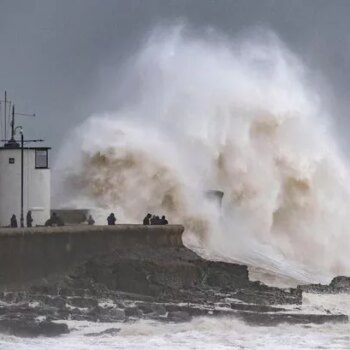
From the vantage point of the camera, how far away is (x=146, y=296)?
56.2 ft

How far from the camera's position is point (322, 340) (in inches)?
607

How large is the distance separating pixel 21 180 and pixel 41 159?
1.91 ft

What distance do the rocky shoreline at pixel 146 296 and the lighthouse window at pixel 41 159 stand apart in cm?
198

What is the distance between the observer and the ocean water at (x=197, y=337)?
14.8 metres

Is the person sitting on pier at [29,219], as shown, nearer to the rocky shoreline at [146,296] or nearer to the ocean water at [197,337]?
the rocky shoreline at [146,296]

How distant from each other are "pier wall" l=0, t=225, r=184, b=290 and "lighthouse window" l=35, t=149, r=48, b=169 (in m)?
1.43

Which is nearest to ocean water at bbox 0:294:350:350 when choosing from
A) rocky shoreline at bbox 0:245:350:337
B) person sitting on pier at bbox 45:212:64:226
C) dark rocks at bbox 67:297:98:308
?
rocky shoreline at bbox 0:245:350:337

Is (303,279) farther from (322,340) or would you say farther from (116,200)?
(322,340)

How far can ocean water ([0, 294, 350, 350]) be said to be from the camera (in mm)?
14781

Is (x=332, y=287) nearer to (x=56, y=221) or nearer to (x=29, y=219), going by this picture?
(x=56, y=221)

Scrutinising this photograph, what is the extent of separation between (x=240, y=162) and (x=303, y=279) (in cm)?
495

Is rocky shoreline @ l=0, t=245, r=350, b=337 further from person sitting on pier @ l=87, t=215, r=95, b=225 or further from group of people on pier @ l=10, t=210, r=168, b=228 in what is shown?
person sitting on pier @ l=87, t=215, r=95, b=225

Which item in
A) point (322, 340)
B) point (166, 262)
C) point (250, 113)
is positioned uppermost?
point (250, 113)

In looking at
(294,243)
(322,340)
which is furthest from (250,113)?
(322,340)
